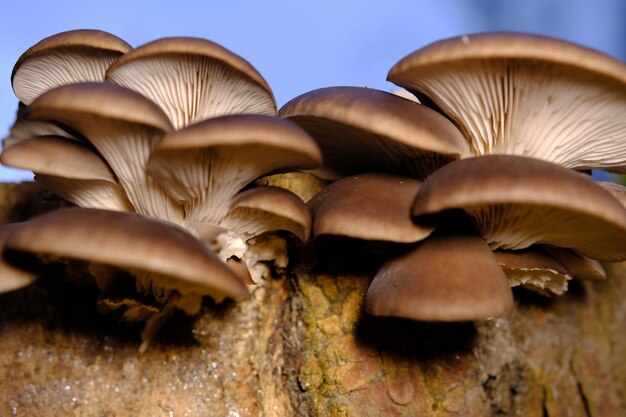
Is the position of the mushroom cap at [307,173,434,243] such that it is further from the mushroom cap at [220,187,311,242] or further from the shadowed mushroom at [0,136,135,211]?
the shadowed mushroom at [0,136,135,211]

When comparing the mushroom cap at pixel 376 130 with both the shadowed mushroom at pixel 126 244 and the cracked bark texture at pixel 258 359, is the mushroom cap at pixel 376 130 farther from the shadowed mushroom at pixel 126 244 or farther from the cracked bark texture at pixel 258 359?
the shadowed mushroom at pixel 126 244

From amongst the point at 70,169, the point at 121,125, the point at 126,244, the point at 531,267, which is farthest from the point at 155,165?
the point at 531,267

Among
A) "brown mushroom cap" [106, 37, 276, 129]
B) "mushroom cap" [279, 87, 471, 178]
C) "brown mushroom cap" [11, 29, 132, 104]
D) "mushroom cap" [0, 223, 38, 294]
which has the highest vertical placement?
"mushroom cap" [279, 87, 471, 178]

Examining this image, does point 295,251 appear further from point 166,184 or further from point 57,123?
point 57,123

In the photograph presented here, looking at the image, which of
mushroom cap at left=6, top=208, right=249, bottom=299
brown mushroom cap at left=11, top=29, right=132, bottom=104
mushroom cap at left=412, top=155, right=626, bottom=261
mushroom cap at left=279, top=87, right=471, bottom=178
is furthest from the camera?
brown mushroom cap at left=11, top=29, right=132, bottom=104

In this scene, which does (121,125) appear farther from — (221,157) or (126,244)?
(126,244)

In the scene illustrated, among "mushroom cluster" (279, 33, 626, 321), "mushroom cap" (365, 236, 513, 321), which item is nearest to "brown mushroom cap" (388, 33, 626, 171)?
"mushroom cluster" (279, 33, 626, 321)

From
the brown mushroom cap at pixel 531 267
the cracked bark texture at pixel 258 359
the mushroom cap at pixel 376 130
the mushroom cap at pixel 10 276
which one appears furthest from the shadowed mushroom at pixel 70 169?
the brown mushroom cap at pixel 531 267
